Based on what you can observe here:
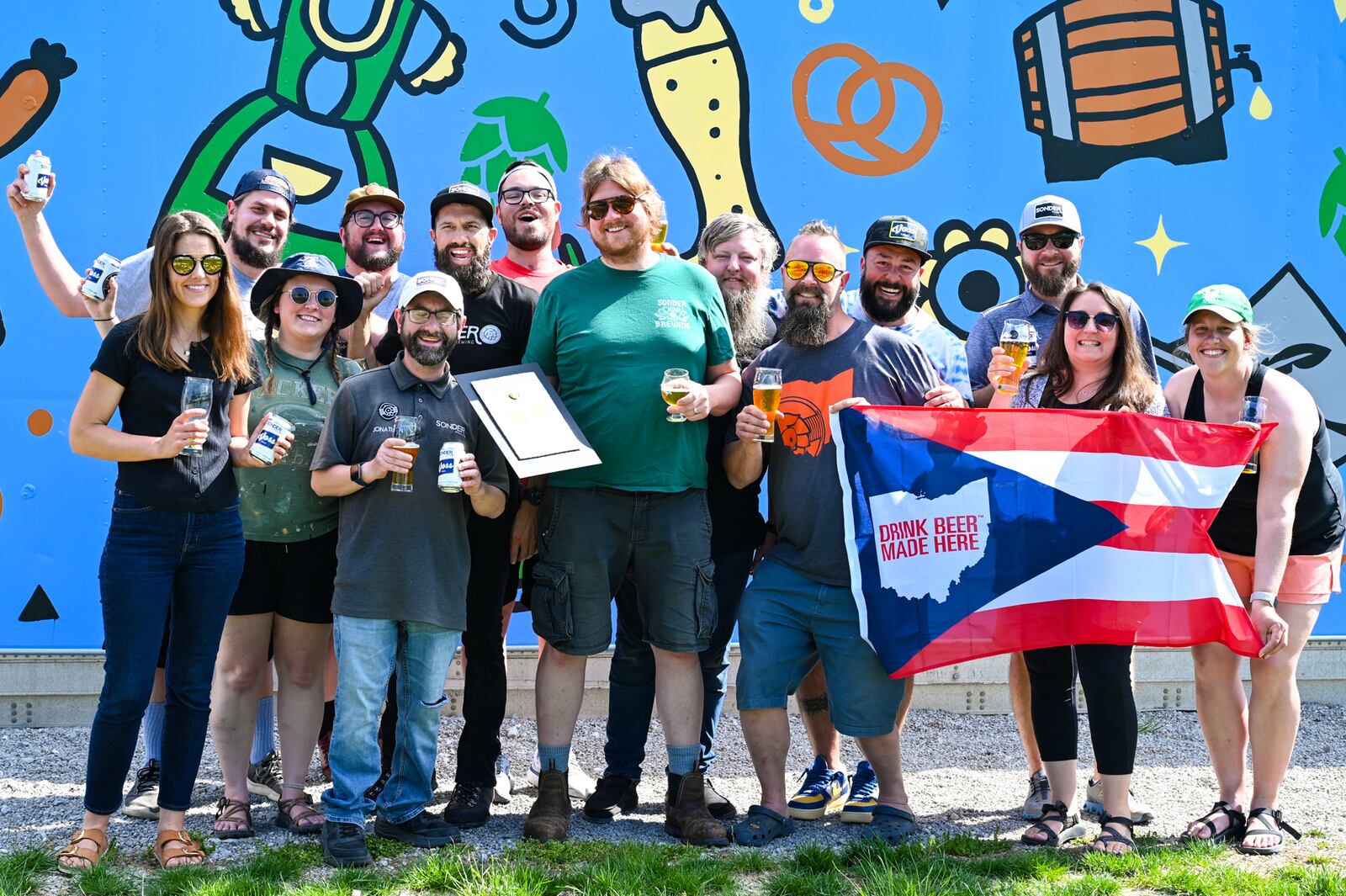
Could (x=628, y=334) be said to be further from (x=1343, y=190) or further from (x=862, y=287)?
(x=1343, y=190)

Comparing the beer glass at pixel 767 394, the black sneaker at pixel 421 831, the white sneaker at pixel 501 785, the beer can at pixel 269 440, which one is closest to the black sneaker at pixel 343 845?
the black sneaker at pixel 421 831

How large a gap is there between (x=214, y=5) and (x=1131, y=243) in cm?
482

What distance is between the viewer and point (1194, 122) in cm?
623

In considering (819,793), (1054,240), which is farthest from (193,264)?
(1054,240)

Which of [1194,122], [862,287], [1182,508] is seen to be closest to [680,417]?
[862,287]

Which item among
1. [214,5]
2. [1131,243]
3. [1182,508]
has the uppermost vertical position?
[214,5]

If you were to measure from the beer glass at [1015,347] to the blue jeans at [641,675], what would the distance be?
3.95ft

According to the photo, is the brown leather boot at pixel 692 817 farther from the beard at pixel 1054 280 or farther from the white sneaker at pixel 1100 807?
the beard at pixel 1054 280

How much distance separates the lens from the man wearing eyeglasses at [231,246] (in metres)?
4.75

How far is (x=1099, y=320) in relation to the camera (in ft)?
14.4

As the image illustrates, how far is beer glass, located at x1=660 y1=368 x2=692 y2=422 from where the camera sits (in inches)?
159

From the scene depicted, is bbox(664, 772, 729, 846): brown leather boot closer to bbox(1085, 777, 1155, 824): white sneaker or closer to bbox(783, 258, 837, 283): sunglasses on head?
bbox(1085, 777, 1155, 824): white sneaker

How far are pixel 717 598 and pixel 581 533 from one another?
2.15 ft

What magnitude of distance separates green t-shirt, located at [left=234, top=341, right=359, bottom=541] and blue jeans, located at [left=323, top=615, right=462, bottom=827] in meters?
0.44
